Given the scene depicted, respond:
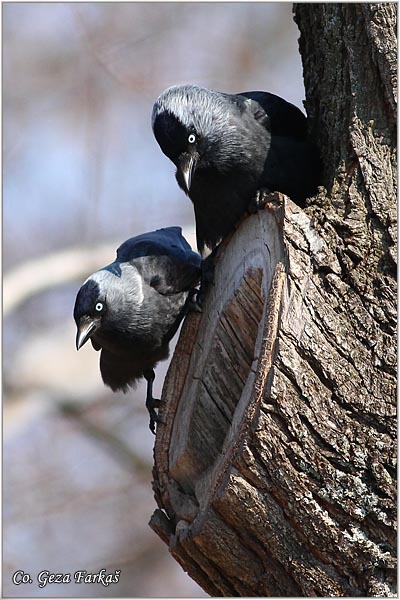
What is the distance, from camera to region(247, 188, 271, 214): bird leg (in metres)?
3.39

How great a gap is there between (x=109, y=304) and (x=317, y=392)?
1733 mm

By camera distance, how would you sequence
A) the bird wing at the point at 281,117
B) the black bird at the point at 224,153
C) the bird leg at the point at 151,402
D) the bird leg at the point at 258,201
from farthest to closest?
1. the bird leg at the point at 151,402
2. the bird wing at the point at 281,117
3. the black bird at the point at 224,153
4. the bird leg at the point at 258,201

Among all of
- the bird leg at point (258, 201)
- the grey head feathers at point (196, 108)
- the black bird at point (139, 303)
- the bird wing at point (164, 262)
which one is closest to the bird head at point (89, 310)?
the black bird at point (139, 303)

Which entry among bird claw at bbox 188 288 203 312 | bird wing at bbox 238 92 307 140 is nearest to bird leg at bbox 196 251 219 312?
bird claw at bbox 188 288 203 312

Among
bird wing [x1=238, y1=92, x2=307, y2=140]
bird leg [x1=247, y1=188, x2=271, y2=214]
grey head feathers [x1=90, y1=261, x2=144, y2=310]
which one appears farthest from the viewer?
grey head feathers [x1=90, y1=261, x2=144, y2=310]

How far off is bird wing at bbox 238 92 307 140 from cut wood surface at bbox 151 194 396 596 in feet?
3.28

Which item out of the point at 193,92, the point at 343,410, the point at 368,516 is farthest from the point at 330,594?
the point at 193,92

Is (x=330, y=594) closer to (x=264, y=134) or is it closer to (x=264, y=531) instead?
(x=264, y=531)

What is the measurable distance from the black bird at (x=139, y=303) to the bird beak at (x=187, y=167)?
24.7 inches

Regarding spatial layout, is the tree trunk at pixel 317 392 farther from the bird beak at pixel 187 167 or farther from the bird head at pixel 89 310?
the bird head at pixel 89 310

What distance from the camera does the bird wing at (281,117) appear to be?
408cm

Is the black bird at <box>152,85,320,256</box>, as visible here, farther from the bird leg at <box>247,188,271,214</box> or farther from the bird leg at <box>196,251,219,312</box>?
the bird leg at <box>196,251,219,312</box>

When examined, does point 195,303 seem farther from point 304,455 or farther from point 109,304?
point 304,455

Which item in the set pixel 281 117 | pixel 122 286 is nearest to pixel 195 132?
pixel 281 117
